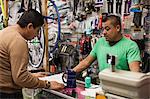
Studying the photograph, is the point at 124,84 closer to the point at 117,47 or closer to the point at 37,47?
the point at 117,47

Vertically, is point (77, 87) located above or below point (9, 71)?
below

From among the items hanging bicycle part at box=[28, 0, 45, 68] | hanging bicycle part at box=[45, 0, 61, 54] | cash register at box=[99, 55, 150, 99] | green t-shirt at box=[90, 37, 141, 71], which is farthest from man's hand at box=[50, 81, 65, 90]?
hanging bicycle part at box=[45, 0, 61, 54]

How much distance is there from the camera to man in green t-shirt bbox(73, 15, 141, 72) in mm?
2553

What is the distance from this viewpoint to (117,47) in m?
2.71

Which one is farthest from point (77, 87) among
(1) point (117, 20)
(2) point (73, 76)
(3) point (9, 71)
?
(1) point (117, 20)

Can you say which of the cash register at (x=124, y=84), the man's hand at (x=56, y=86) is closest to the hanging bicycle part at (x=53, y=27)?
the man's hand at (x=56, y=86)

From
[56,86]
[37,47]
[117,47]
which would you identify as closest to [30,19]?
[56,86]

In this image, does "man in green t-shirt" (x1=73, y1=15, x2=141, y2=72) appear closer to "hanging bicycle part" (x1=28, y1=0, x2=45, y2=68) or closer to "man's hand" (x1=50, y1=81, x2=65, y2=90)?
"man's hand" (x1=50, y1=81, x2=65, y2=90)

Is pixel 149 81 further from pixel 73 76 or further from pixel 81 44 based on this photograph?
pixel 81 44

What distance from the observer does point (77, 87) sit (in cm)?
244

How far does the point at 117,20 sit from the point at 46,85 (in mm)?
1021

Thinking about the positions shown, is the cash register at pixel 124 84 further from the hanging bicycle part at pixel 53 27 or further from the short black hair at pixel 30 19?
the hanging bicycle part at pixel 53 27

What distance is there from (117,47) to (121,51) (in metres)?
0.07

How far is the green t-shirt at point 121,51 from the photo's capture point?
2566 mm
